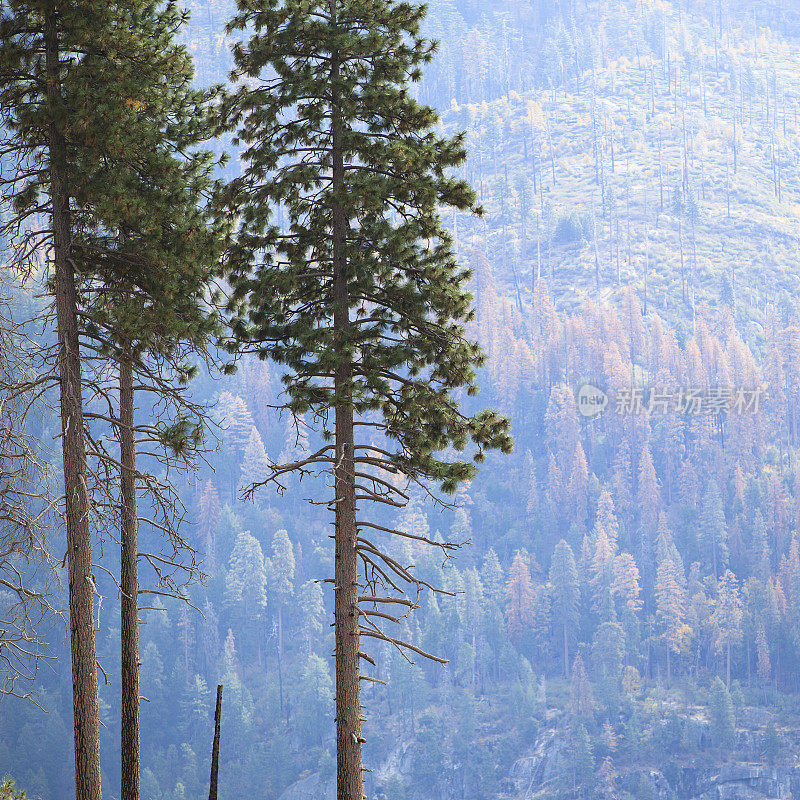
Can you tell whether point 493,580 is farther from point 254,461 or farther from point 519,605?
point 254,461

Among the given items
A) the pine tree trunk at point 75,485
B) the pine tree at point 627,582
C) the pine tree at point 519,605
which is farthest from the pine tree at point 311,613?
the pine tree trunk at point 75,485

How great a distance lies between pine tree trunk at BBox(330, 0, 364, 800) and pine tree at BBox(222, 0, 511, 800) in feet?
0.05

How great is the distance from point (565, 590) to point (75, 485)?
91.2 metres

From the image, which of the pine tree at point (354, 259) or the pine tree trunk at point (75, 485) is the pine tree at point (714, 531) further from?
the pine tree trunk at point (75, 485)

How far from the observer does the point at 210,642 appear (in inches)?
3880

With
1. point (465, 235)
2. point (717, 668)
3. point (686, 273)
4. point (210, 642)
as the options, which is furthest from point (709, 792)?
point (465, 235)

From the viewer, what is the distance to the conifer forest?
30.2ft

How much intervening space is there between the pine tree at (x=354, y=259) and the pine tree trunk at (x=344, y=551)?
0.6 inches

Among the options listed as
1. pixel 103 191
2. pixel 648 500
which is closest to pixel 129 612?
pixel 103 191

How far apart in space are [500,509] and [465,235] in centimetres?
7281

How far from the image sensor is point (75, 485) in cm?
880

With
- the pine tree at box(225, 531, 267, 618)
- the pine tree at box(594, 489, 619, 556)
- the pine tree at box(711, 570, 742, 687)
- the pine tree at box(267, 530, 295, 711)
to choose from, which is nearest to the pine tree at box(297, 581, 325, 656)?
the pine tree at box(267, 530, 295, 711)

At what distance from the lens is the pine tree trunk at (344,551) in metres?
9.23

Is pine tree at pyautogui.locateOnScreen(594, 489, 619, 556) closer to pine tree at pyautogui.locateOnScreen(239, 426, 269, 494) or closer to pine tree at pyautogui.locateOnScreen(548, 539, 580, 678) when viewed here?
pine tree at pyautogui.locateOnScreen(548, 539, 580, 678)
